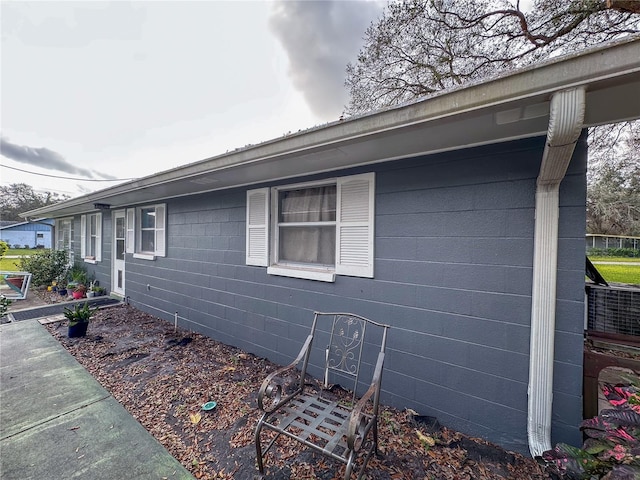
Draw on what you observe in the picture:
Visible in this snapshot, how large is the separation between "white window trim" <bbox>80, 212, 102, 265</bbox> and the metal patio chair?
23.5 feet

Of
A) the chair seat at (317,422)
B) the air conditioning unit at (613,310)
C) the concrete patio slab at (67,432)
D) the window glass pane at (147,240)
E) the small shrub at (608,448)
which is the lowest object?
the concrete patio slab at (67,432)

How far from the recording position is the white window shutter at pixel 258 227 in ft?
11.2

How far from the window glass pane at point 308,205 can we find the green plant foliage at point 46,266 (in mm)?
9005

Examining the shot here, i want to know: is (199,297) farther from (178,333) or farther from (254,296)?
(254,296)

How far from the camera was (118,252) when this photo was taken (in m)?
6.68

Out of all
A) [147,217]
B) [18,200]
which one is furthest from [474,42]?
[18,200]

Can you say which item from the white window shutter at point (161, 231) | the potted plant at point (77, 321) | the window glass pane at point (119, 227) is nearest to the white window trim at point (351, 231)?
the white window shutter at point (161, 231)

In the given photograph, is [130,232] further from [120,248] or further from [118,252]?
[118,252]

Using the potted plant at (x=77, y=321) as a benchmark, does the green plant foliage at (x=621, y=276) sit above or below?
above

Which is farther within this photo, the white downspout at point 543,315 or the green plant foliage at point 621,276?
the green plant foliage at point 621,276

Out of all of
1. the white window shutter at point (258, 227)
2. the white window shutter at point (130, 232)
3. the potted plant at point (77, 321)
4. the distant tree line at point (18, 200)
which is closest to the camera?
the white window shutter at point (258, 227)

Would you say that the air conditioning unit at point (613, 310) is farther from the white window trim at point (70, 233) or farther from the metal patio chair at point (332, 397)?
the white window trim at point (70, 233)

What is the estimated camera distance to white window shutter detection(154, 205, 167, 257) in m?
5.05

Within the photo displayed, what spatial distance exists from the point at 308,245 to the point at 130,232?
501 cm
